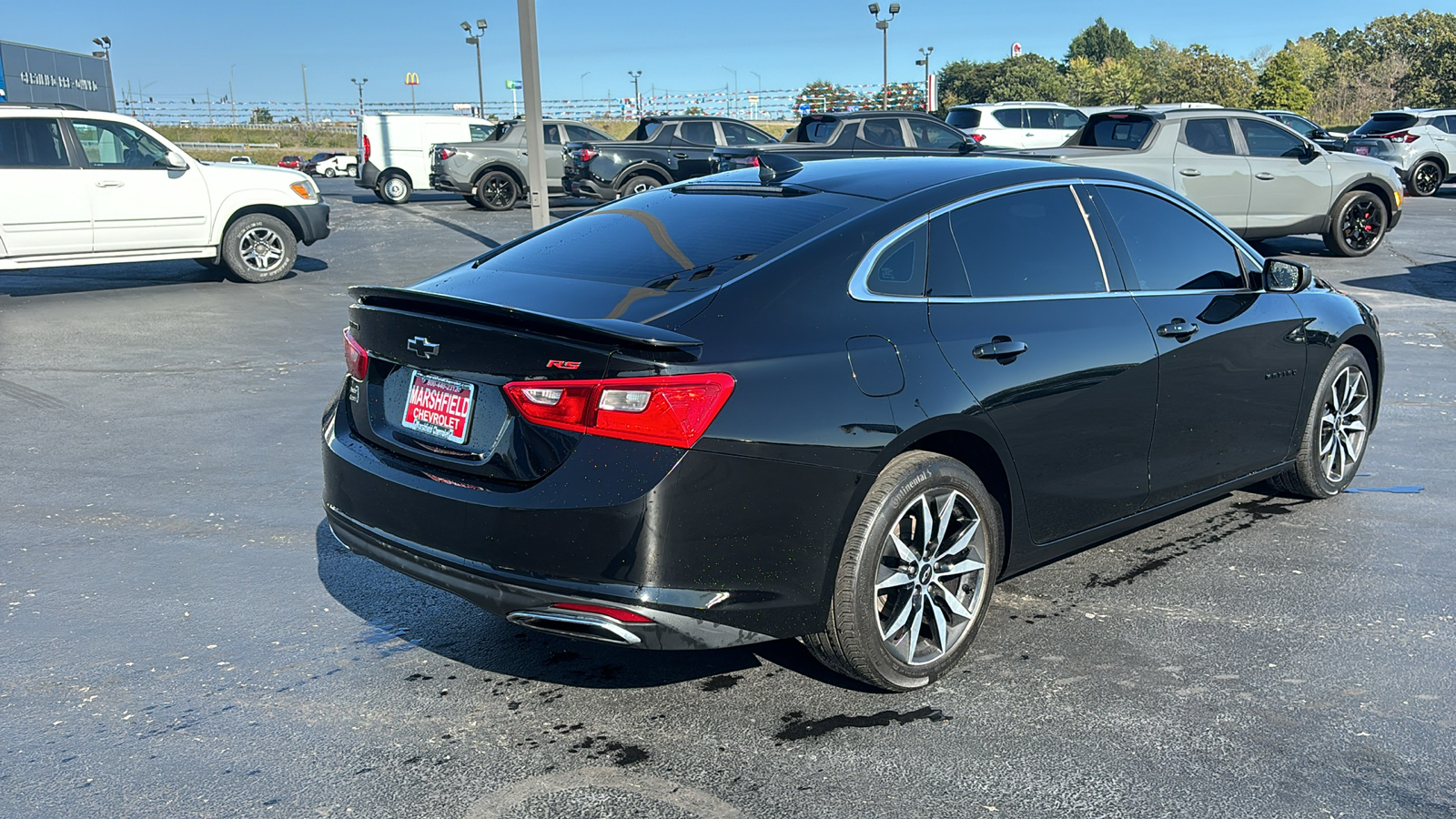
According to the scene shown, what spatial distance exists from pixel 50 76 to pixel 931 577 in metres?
34.9

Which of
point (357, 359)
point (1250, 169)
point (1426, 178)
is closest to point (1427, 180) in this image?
point (1426, 178)

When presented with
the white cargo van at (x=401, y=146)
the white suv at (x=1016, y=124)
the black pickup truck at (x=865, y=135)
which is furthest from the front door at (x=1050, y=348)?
the white cargo van at (x=401, y=146)

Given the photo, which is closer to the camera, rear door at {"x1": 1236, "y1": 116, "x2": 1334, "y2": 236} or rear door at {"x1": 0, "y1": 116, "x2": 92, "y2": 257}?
rear door at {"x1": 0, "y1": 116, "x2": 92, "y2": 257}

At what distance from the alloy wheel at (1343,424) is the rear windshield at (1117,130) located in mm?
8691

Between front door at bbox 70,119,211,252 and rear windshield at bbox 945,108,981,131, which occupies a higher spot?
rear windshield at bbox 945,108,981,131

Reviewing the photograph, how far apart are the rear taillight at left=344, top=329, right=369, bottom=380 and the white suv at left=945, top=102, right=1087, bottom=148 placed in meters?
21.5

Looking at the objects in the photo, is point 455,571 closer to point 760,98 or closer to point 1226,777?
point 1226,777

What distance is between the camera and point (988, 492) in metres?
3.95

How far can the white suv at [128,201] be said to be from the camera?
12133 mm

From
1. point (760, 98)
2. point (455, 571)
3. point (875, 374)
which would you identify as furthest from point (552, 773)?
point (760, 98)

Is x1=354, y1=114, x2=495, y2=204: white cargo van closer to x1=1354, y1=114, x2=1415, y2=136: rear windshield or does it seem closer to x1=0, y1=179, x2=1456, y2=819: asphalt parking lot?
x1=1354, y1=114, x2=1415, y2=136: rear windshield

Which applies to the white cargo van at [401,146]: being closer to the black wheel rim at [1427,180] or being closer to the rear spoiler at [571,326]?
the black wheel rim at [1427,180]

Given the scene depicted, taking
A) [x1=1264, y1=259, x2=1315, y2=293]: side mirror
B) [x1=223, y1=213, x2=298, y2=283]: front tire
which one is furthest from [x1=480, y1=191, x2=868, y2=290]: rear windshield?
[x1=223, y1=213, x2=298, y2=283]: front tire

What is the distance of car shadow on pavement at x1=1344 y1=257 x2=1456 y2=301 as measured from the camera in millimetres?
12578
